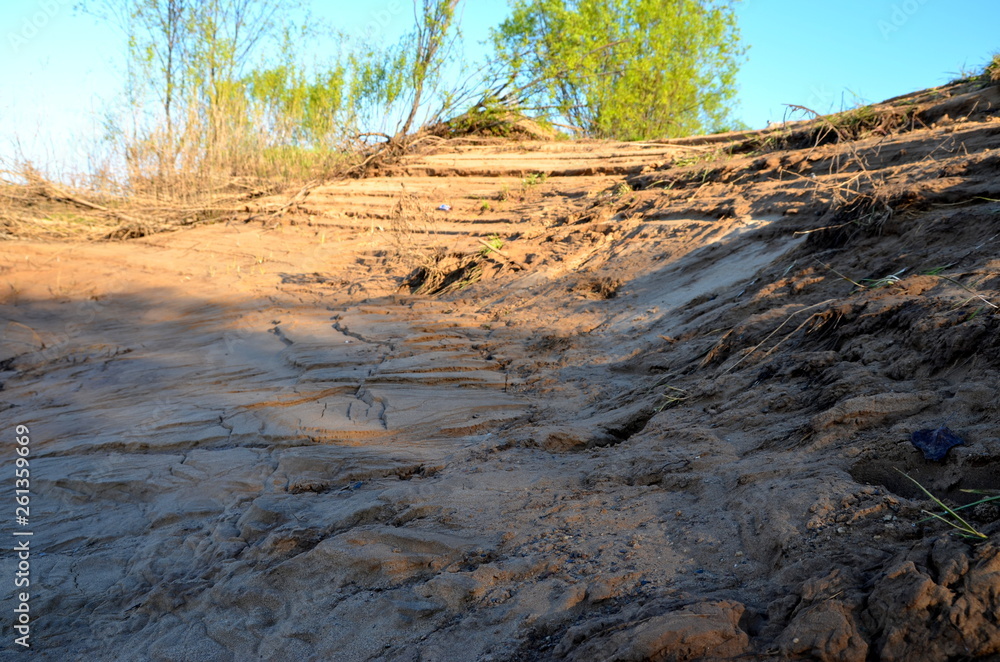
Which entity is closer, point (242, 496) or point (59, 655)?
point (59, 655)

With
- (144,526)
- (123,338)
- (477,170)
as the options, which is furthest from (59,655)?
(477,170)

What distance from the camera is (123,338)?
17.8 ft

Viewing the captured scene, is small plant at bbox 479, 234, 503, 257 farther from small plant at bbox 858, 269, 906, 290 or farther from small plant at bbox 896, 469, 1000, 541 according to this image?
small plant at bbox 896, 469, 1000, 541

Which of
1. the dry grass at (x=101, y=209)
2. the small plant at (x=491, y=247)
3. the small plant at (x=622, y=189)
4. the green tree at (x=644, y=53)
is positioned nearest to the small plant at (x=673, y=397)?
the small plant at (x=491, y=247)

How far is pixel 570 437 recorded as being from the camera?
118 inches

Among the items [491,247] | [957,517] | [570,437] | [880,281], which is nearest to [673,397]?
[570,437]

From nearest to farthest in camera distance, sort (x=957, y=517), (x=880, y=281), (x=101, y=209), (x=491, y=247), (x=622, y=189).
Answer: (x=957, y=517) < (x=880, y=281) < (x=491, y=247) < (x=622, y=189) < (x=101, y=209)

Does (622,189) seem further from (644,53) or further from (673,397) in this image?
(644,53)

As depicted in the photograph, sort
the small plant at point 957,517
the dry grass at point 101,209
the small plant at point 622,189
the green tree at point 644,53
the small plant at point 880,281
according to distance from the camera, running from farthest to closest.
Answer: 1. the green tree at point 644,53
2. the dry grass at point 101,209
3. the small plant at point 622,189
4. the small plant at point 880,281
5. the small plant at point 957,517

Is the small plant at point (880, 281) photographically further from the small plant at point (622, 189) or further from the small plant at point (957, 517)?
the small plant at point (622, 189)

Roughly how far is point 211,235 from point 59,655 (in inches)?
268

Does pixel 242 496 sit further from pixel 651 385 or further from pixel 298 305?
pixel 298 305

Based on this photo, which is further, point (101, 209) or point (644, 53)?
point (644, 53)

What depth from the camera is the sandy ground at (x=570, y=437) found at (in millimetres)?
1711
